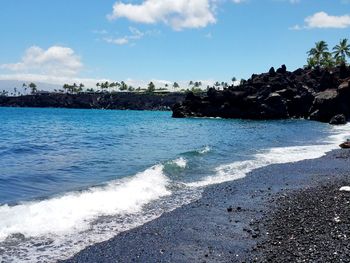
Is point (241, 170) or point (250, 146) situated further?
point (250, 146)

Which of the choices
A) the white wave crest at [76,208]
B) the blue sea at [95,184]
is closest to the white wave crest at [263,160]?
the blue sea at [95,184]

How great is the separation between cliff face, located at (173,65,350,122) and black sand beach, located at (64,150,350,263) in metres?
76.6

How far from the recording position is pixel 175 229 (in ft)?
50.0

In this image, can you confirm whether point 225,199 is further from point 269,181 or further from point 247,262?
point 247,262

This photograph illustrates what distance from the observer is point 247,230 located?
1470cm

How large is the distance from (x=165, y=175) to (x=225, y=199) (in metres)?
7.70

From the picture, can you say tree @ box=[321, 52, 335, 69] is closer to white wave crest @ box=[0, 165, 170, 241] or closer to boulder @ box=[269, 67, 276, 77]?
boulder @ box=[269, 67, 276, 77]

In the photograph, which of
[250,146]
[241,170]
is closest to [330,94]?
[250,146]

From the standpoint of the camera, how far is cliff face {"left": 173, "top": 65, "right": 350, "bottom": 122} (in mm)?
94375

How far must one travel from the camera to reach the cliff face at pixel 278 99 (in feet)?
310

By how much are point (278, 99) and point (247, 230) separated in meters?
98.3

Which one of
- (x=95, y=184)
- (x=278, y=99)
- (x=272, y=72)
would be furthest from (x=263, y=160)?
(x=272, y=72)

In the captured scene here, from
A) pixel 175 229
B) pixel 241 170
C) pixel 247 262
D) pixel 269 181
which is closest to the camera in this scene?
pixel 247 262

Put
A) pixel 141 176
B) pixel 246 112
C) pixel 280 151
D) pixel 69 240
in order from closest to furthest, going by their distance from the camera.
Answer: pixel 69 240 < pixel 141 176 < pixel 280 151 < pixel 246 112
